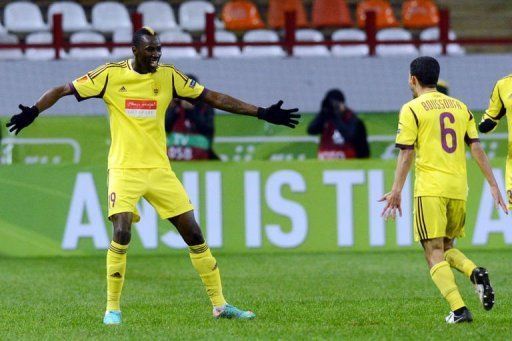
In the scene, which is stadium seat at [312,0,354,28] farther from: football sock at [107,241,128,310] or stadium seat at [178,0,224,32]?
football sock at [107,241,128,310]

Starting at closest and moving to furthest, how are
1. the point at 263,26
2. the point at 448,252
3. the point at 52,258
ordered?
the point at 448,252, the point at 52,258, the point at 263,26

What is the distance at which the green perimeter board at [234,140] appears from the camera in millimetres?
17125

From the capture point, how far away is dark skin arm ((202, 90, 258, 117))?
8.95m

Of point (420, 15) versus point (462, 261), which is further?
point (420, 15)

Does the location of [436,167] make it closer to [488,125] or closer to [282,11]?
[488,125]

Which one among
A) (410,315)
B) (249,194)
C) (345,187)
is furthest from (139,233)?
(410,315)

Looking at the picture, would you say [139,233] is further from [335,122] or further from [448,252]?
[448,252]

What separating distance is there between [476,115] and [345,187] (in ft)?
9.74

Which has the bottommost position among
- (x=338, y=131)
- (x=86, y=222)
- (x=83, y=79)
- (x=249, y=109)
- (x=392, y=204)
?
(x=86, y=222)

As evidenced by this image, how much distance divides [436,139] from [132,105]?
88.0 inches

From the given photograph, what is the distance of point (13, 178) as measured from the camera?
1499cm

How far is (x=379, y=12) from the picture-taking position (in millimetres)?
21828

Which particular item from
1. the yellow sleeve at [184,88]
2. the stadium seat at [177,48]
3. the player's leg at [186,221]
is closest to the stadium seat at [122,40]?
the stadium seat at [177,48]

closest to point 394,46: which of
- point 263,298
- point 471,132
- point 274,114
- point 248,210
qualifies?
point 248,210
